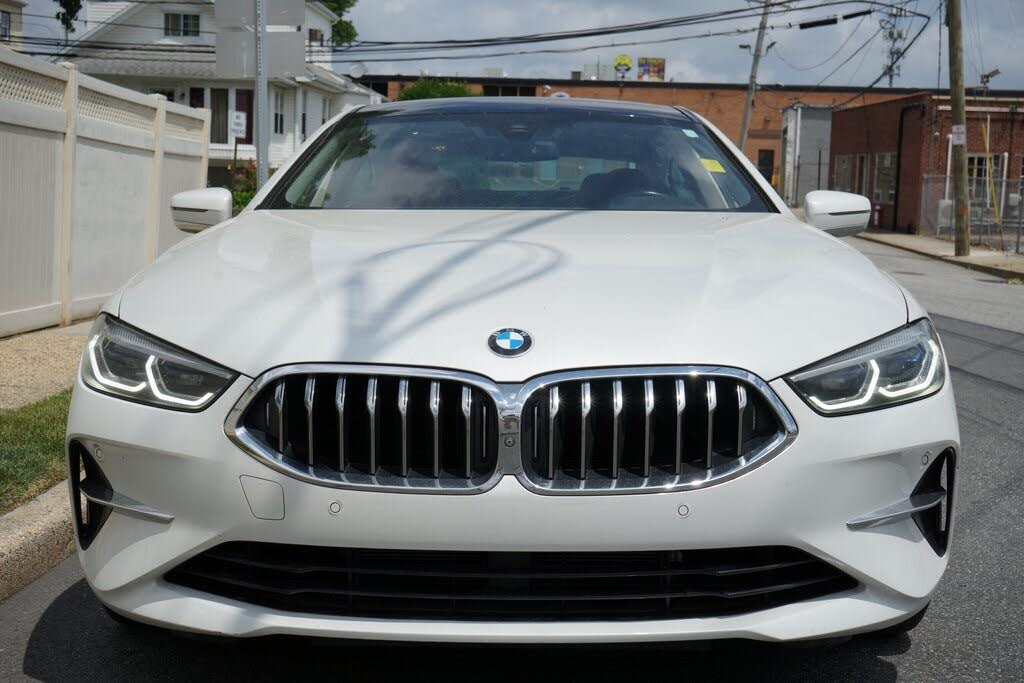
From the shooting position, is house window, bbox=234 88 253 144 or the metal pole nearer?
the metal pole

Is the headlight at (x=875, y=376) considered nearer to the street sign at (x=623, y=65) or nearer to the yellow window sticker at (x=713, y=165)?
the yellow window sticker at (x=713, y=165)

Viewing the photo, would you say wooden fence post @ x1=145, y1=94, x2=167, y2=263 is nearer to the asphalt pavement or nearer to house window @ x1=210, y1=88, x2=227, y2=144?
the asphalt pavement

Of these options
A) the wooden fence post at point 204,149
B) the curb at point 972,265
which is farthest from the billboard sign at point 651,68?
the wooden fence post at point 204,149

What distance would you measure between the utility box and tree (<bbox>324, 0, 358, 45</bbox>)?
2665 centimetres

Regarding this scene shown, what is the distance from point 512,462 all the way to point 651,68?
8193 centimetres

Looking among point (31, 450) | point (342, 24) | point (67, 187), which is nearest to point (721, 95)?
point (342, 24)

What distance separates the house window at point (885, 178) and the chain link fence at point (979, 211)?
3.64 meters

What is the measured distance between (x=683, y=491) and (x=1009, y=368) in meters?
7.24

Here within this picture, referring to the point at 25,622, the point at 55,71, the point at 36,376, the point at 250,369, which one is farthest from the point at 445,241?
the point at 55,71

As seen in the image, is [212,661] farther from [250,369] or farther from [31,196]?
[31,196]

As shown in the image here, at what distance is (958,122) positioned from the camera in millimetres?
26172

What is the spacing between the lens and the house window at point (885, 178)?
3895 centimetres

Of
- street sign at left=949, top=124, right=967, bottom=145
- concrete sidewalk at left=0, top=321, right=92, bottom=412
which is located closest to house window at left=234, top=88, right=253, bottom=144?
street sign at left=949, top=124, right=967, bottom=145

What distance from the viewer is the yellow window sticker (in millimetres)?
4355
